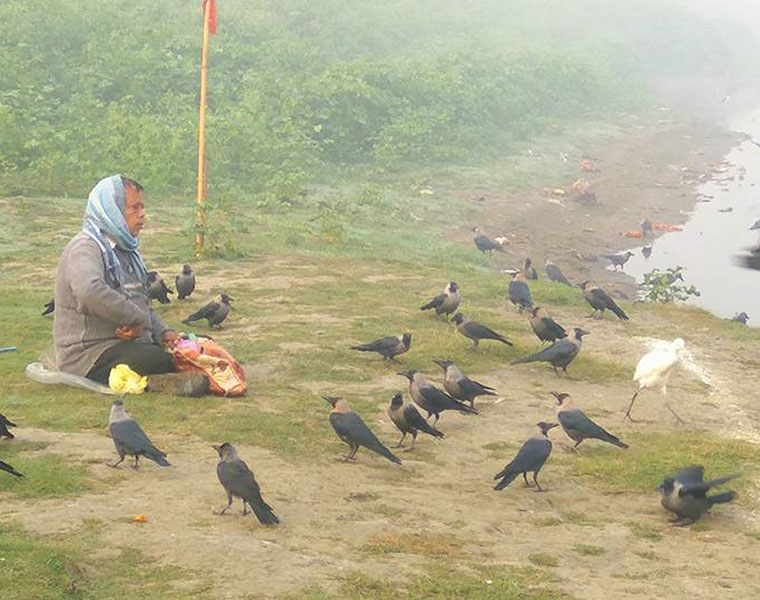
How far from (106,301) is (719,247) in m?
20.9

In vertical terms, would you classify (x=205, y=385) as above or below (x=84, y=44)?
below

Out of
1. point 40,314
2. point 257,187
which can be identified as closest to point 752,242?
point 257,187

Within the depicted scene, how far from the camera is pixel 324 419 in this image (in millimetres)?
10531

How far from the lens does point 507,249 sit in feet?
76.6

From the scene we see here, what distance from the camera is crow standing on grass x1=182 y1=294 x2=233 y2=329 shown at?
13.4 metres

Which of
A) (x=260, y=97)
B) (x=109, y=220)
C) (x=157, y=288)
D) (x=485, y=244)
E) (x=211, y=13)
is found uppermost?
(x=211, y=13)

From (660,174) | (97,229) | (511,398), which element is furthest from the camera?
(660,174)

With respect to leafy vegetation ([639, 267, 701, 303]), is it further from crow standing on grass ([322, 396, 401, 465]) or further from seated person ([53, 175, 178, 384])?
seated person ([53, 175, 178, 384])

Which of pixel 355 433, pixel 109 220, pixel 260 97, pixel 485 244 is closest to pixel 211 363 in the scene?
pixel 109 220

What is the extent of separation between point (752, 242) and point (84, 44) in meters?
17.7

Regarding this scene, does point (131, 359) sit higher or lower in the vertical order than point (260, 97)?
lower

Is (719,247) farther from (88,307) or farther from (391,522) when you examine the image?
(391,522)

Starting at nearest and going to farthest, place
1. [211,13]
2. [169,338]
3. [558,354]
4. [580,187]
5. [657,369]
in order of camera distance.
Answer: [169,338] → [657,369] → [558,354] → [211,13] → [580,187]

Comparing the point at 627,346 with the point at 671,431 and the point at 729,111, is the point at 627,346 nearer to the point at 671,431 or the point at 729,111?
the point at 671,431
